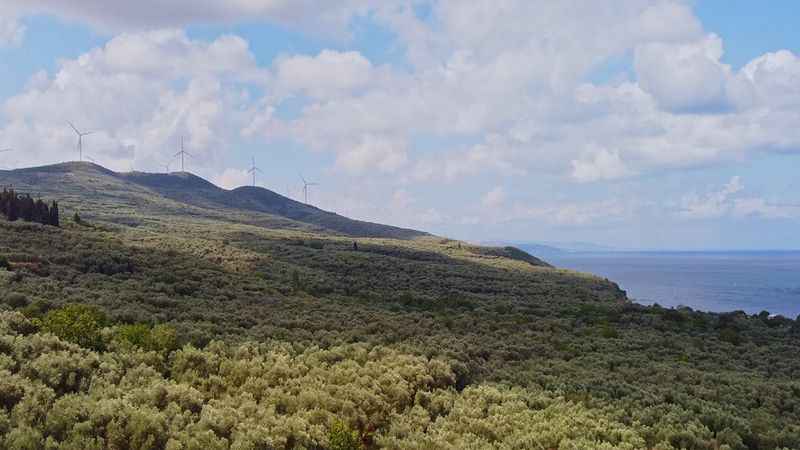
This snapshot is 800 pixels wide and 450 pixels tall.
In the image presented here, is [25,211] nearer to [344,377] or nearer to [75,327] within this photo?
[75,327]

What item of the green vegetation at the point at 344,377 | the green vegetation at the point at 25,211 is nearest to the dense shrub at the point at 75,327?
the green vegetation at the point at 344,377

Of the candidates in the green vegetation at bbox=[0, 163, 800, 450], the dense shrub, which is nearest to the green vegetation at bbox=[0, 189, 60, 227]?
the green vegetation at bbox=[0, 163, 800, 450]

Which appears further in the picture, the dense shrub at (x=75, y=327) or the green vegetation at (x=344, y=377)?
the dense shrub at (x=75, y=327)

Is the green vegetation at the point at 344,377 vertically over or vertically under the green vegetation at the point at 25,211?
under

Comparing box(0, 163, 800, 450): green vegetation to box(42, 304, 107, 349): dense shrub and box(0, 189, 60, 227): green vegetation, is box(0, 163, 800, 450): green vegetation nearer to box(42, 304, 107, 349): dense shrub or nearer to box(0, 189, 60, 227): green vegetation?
box(42, 304, 107, 349): dense shrub

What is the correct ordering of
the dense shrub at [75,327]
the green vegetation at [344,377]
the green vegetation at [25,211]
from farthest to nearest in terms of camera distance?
the green vegetation at [25,211] → the dense shrub at [75,327] → the green vegetation at [344,377]

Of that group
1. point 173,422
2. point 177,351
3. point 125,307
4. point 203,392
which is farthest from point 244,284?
point 173,422

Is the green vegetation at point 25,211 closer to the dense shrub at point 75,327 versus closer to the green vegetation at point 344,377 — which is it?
the green vegetation at point 344,377

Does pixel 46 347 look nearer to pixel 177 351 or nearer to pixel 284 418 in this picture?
pixel 177 351

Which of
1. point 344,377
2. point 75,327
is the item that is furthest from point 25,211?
point 344,377

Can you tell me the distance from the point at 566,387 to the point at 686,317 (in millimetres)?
26222

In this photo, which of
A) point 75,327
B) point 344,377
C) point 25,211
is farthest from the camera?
point 25,211

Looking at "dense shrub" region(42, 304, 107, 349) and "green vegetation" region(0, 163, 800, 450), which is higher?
"dense shrub" region(42, 304, 107, 349)

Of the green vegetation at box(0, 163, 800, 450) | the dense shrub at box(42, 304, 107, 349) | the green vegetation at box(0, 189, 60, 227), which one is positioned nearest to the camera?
the green vegetation at box(0, 163, 800, 450)
